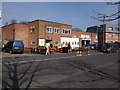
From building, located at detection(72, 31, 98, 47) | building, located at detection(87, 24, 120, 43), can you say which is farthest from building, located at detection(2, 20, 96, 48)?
building, located at detection(87, 24, 120, 43)

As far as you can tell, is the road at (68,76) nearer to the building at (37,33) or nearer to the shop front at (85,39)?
the building at (37,33)

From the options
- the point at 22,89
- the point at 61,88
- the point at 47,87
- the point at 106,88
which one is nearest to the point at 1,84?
the point at 22,89

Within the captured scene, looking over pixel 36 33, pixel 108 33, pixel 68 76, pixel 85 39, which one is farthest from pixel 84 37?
pixel 68 76

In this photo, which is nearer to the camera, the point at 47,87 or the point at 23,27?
the point at 47,87

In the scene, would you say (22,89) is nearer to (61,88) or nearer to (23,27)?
(61,88)

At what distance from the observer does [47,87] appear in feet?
16.9

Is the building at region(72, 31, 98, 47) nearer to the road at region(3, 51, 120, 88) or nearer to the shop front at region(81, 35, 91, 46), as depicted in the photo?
the shop front at region(81, 35, 91, 46)

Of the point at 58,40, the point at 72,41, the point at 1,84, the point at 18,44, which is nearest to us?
the point at 1,84

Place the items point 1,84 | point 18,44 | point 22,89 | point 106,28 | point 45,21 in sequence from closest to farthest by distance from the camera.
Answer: point 22,89
point 1,84
point 18,44
point 45,21
point 106,28

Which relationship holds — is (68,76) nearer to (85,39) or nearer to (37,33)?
(37,33)

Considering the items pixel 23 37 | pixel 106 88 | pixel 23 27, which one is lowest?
pixel 106 88

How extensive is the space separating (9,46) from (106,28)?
50.2 m

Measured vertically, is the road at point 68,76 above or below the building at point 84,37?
below

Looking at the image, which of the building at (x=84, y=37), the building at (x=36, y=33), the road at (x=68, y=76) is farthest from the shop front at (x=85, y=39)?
the road at (x=68, y=76)
